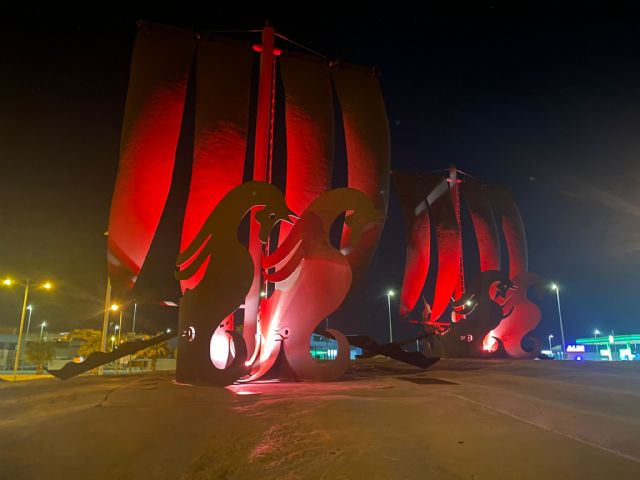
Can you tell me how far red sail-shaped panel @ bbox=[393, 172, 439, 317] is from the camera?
27.1 metres

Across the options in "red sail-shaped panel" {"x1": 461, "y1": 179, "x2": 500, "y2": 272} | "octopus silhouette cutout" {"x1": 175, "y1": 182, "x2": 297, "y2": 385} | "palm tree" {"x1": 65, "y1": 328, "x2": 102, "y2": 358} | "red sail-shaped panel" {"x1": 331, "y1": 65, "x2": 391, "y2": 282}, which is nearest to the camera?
"octopus silhouette cutout" {"x1": 175, "y1": 182, "x2": 297, "y2": 385}

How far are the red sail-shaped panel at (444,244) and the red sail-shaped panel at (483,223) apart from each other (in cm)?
117

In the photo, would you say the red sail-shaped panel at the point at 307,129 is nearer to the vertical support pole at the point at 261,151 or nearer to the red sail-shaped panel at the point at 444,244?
the vertical support pole at the point at 261,151

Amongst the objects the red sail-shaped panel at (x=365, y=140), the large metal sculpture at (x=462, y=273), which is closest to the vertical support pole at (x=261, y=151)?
the red sail-shaped panel at (x=365, y=140)

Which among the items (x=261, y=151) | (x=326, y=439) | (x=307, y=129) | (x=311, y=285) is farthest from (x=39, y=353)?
(x=326, y=439)

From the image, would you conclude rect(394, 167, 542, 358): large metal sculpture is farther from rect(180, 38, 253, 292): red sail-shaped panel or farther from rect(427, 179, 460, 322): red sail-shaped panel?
rect(180, 38, 253, 292): red sail-shaped panel

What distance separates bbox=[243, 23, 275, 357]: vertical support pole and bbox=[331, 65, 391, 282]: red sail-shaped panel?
313 cm

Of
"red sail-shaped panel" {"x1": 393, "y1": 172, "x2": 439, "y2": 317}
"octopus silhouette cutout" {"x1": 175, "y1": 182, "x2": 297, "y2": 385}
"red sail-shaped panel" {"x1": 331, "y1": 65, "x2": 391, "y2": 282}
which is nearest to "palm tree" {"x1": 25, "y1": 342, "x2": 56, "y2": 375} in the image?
"red sail-shaped panel" {"x1": 393, "y1": 172, "x2": 439, "y2": 317}

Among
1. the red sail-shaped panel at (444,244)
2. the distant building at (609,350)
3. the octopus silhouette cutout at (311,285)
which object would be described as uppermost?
→ the red sail-shaped panel at (444,244)

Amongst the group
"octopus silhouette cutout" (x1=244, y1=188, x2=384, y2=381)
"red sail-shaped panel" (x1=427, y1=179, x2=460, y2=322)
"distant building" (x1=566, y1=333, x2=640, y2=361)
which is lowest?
"distant building" (x1=566, y1=333, x2=640, y2=361)

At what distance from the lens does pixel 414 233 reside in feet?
92.1

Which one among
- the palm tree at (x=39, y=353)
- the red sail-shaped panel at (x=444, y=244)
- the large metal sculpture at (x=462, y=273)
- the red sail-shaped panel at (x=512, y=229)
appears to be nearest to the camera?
the large metal sculpture at (x=462, y=273)

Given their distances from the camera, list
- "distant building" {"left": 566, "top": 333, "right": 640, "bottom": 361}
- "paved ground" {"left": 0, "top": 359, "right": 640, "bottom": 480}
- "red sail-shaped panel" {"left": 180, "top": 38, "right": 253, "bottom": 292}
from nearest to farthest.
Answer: "paved ground" {"left": 0, "top": 359, "right": 640, "bottom": 480}
"red sail-shaped panel" {"left": 180, "top": 38, "right": 253, "bottom": 292}
"distant building" {"left": 566, "top": 333, "right": 640, "bottom": 361}

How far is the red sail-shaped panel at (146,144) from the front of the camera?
14320 mm
